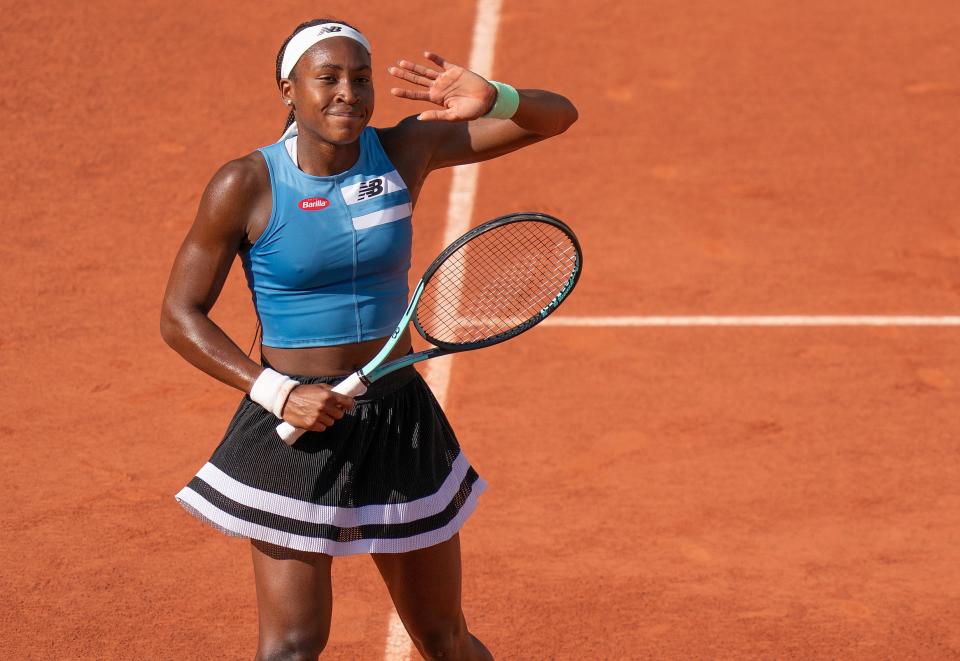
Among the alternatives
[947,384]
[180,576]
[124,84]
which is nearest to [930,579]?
[947,384]

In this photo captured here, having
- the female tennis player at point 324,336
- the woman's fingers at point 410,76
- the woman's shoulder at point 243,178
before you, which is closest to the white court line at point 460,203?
the female tennis player at point 324,336

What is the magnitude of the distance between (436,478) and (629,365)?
3.66 m

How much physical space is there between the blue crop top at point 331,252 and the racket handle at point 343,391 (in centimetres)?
19

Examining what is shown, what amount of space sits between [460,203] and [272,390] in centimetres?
592

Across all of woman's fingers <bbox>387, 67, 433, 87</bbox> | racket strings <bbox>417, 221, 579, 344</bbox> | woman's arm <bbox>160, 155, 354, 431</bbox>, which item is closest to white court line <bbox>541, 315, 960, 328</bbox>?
racket strings <bbox>417, 221, 579, 344</bbox>

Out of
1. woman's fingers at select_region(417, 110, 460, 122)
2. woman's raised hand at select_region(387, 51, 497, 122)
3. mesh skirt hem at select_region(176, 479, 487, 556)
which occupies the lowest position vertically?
mesh skirt hem at select_region(176, 479, 487, 556)

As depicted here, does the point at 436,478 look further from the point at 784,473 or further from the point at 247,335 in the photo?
the point at 247,335

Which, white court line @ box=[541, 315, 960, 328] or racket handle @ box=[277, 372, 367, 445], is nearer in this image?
racket handle @ box=[277, 372, 367, 445]

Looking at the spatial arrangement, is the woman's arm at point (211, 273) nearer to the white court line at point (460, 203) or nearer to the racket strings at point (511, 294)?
the racket strings at point (511, 294)

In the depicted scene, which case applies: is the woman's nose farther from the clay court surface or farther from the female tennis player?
the clay court surface

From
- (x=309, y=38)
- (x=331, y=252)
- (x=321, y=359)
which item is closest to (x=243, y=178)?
(x=331, y=252)

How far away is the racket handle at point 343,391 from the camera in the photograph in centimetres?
382

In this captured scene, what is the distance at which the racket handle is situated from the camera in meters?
3.82

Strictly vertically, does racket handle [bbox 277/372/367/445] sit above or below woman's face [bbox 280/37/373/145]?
below
